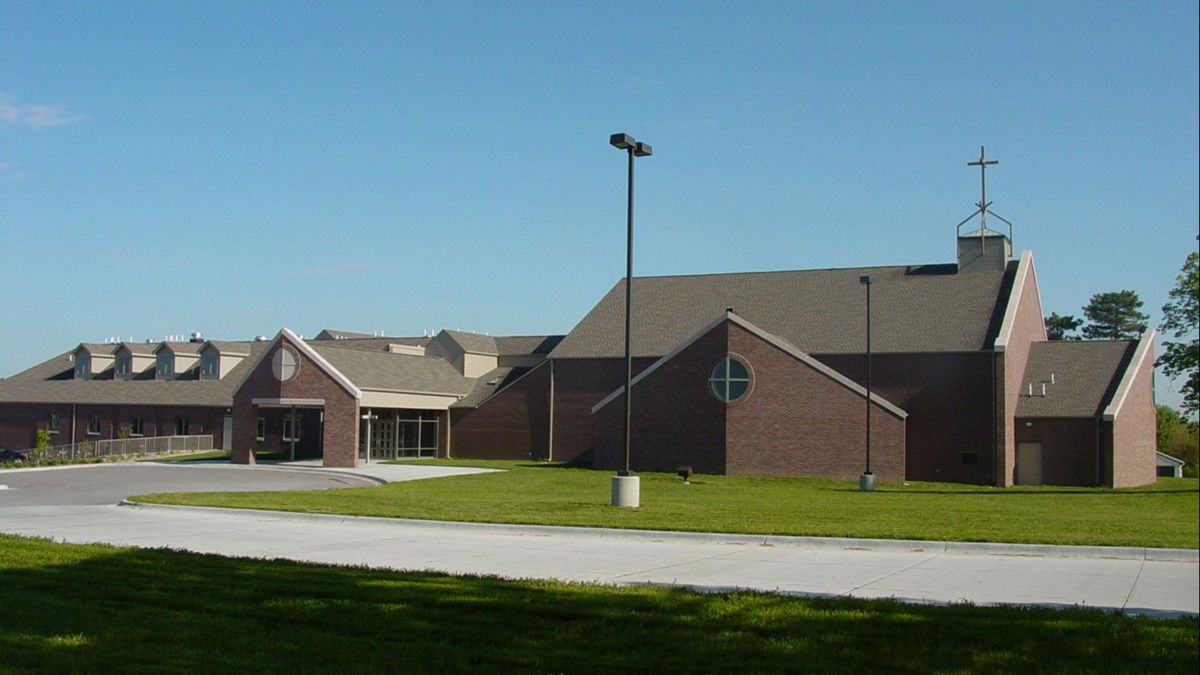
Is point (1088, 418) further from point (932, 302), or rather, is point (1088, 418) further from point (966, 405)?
point (932, 302)

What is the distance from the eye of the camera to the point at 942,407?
47656mm

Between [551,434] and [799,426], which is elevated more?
[799,426]

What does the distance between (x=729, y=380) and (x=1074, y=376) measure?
14.9m

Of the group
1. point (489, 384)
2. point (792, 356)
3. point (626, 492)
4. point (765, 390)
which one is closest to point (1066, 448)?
point (792, 356)

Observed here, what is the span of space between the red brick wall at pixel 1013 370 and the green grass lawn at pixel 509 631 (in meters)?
36.9

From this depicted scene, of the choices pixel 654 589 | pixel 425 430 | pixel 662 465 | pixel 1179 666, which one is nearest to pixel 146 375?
pixel 425 430

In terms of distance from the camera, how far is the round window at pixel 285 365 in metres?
51.5

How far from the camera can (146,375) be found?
233 feet

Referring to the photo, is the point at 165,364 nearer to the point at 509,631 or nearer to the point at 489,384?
the point at 489,384

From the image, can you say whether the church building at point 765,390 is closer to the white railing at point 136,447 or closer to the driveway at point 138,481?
the white railing at point 136,447

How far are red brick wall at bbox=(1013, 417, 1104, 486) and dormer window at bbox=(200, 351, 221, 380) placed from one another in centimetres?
4538

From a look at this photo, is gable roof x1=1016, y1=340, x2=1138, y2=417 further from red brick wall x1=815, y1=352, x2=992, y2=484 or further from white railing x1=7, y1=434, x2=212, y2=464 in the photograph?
white railing x1=7, y1=434, x2=212, y2=464

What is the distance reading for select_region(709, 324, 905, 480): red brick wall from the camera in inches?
1738

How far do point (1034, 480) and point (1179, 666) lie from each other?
43.8 meters
